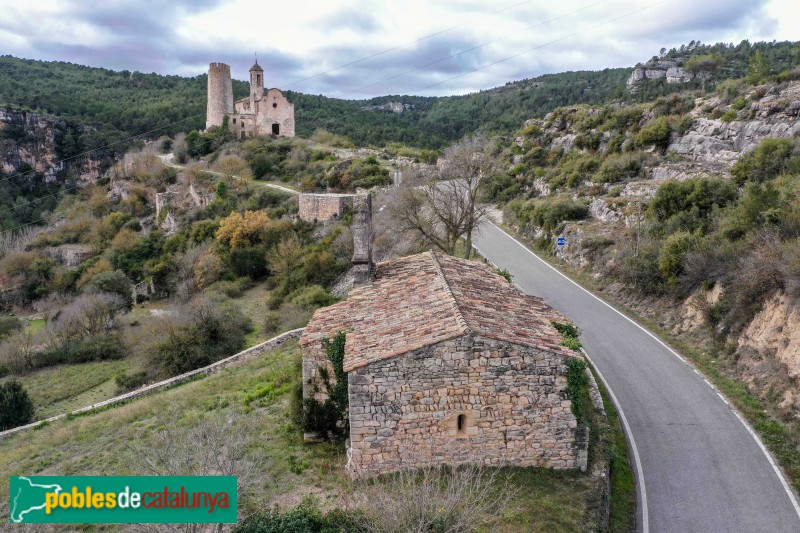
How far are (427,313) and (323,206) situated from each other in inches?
1192

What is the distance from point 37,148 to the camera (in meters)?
73.6

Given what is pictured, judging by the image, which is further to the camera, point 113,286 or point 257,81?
point 257,81

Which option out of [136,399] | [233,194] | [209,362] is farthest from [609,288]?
[233,194]

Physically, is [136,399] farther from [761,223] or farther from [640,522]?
[761,223]

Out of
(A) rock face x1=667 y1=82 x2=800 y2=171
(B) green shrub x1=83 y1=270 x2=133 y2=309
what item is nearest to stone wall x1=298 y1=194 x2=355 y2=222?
(B) green shrub x1=83 y1=270 x2=133 y2=309

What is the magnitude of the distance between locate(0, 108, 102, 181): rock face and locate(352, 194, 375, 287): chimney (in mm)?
72086

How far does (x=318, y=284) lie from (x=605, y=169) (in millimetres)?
20718

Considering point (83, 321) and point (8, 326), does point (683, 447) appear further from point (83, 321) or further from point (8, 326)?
point (8, 326)

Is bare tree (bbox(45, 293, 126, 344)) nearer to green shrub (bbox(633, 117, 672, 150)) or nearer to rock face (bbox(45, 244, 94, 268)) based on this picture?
rock face (bbox(45, 244, 94, 268))

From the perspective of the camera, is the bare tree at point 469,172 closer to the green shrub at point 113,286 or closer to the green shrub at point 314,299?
the green shrub at point 314,299

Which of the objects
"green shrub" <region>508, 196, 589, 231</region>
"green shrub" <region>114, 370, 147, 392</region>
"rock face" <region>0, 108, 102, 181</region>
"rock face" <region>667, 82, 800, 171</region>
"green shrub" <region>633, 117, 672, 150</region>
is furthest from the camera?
"rock face" <region>0, 108, 102, 181</region>

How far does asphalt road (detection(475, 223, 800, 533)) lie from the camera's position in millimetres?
10195

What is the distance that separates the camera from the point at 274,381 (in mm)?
16312

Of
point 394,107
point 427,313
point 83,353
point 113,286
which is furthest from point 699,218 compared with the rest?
point 394,107
